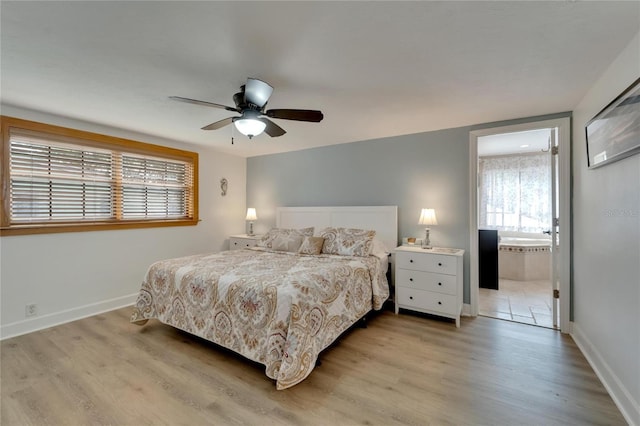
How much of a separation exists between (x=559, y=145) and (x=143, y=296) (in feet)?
15.1

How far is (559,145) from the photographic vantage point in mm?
2926

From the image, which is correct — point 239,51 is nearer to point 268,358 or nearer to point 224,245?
point 268,358

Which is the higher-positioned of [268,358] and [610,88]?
[610,88]

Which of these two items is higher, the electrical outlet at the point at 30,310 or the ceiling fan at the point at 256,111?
the ceiling fan at the point at 256,111

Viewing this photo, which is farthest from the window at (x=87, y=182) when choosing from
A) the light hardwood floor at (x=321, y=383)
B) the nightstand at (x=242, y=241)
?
the light hardwood floor at (x=321, y=383)

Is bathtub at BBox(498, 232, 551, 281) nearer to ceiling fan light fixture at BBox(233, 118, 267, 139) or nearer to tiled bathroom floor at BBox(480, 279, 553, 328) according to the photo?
tiled bathroom floor at BBox(480, 279, 553, 328)

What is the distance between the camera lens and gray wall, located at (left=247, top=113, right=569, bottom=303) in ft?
11.3

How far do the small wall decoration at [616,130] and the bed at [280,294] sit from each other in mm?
2050

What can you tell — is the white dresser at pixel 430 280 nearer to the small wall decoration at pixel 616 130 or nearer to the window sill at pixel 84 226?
the small wall decoration at pixel 616 130

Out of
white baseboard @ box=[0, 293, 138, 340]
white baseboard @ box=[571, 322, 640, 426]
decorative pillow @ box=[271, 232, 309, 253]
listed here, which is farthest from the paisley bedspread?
white baseboard @ box=[571, 322, 640, 426]

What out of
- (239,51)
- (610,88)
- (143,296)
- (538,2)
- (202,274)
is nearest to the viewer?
(538,2)

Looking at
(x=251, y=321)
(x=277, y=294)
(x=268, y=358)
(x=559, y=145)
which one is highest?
(x=559, y=145)

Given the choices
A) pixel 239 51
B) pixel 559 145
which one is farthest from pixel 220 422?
pixel 559 145

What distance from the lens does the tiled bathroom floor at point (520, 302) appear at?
325 cm
